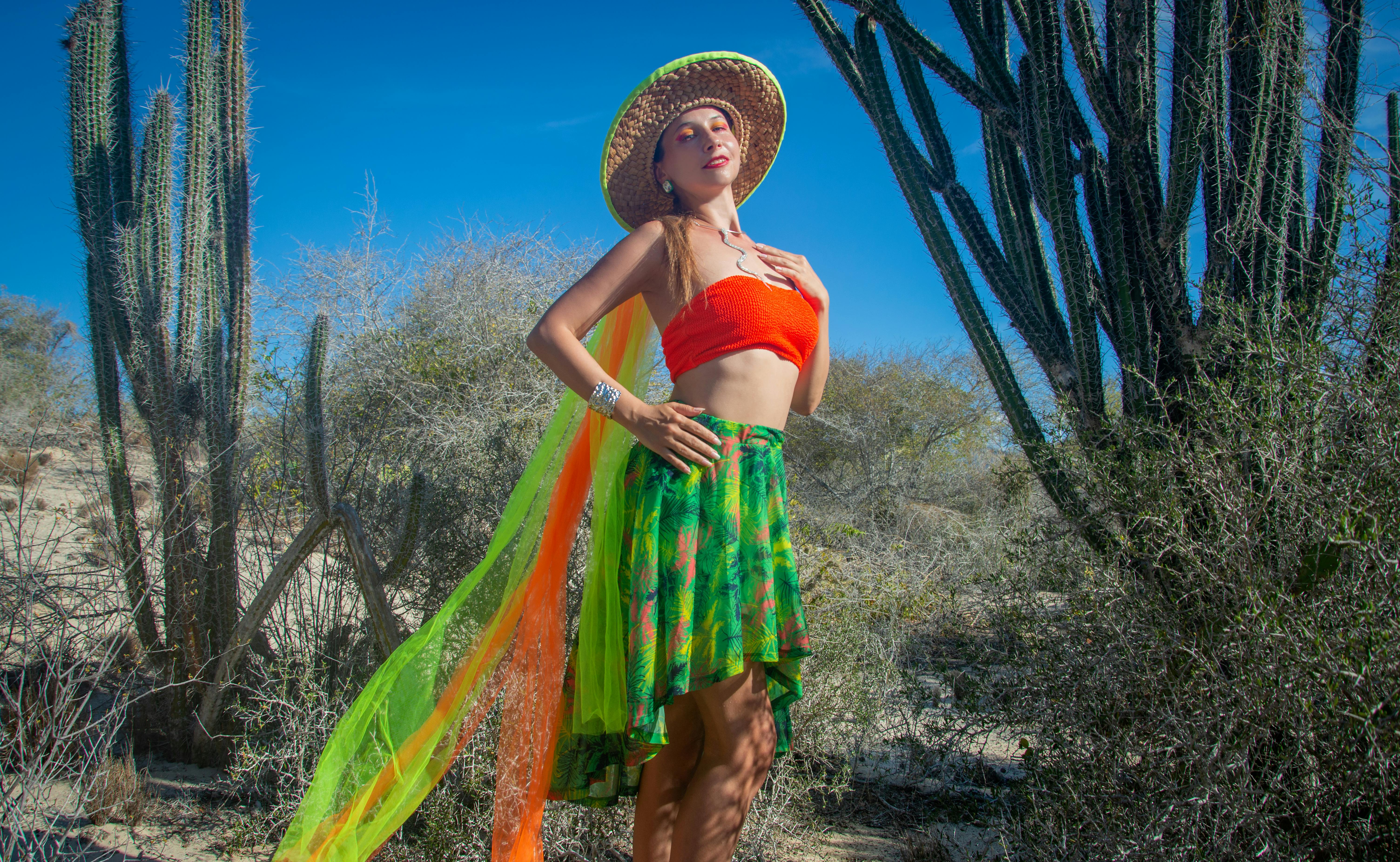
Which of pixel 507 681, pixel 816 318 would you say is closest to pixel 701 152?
pixel 816 318

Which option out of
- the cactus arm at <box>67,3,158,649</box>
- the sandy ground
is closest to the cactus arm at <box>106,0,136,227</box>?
the cactus arm at <box>67,3,158,649</box>

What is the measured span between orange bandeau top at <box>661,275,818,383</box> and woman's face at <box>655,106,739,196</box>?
32 centimetres

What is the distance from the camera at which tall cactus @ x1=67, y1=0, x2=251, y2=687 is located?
2.97 meters

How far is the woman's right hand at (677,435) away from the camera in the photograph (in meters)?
1.55

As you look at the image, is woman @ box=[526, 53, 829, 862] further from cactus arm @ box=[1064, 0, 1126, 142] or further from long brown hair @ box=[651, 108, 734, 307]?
cactus arm @ box=[1064, 0, 1126, 142]

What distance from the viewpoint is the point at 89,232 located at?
3.20 m

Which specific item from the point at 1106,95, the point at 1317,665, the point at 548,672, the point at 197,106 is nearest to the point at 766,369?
the point at 548,672

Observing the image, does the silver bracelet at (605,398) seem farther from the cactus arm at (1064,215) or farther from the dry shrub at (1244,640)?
the cactus arm at (1064,215)

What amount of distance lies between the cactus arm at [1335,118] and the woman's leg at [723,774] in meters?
2.05

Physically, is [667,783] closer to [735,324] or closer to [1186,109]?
[735,324]

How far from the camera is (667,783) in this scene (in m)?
1.62

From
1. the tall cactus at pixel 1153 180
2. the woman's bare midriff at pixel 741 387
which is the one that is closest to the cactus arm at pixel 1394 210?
the tall cactus at pixel 1153 180

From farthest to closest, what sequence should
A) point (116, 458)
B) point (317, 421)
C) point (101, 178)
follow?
point (101, 178), point (116, 458), point (317, 421)

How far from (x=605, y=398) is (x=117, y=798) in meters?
2.29
